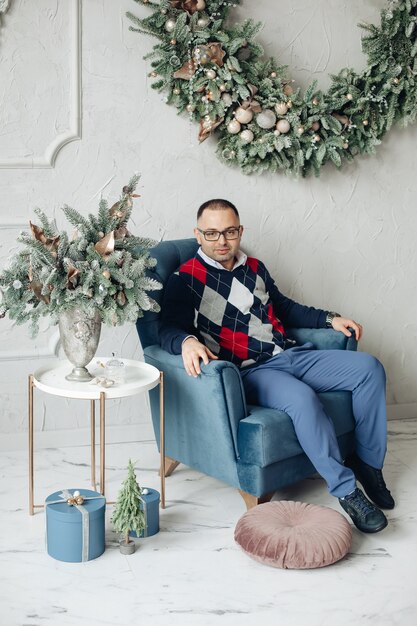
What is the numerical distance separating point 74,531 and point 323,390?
108 centimetres

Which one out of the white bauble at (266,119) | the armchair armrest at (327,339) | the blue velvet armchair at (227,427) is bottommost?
the blue velvet armchair at (227,427)

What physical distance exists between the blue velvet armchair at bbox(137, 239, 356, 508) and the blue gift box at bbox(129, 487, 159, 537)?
0.30 metres

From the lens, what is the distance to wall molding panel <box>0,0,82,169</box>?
322cm

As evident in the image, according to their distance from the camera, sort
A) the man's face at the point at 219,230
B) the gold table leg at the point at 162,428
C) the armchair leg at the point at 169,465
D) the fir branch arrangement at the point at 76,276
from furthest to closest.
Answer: the armchair leg at the point at 169,465 < the man's face at the point at 219,230 < the gold table leg at the point at 162,428 < the fir branch arrangement at the point at 76,276

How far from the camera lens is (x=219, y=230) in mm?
3055

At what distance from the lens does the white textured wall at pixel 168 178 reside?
3250mm

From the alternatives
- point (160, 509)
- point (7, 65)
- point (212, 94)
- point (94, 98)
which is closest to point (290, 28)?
point (212, 94)

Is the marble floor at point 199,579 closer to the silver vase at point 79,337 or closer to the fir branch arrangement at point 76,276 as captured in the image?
the silver vase at point 79,337

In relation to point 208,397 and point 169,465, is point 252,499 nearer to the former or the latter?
point 208,397

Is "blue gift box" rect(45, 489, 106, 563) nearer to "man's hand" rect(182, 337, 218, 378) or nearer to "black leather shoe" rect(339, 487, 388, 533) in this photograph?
"man's hand" rect(182, 337, 218, 378)

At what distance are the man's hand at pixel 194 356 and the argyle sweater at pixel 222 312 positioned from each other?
0.19 m

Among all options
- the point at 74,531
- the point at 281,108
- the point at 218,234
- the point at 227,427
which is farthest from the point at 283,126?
the point at 74,531

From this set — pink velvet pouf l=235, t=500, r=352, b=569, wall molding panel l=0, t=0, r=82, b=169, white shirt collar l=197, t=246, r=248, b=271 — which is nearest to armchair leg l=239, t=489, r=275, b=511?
pink velvet pouf l=235, t=500, r=352, b=569

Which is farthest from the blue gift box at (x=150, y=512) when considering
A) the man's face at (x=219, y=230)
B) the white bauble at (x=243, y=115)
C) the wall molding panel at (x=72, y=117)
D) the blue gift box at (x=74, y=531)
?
the white bauble at (x=243, y=115)
